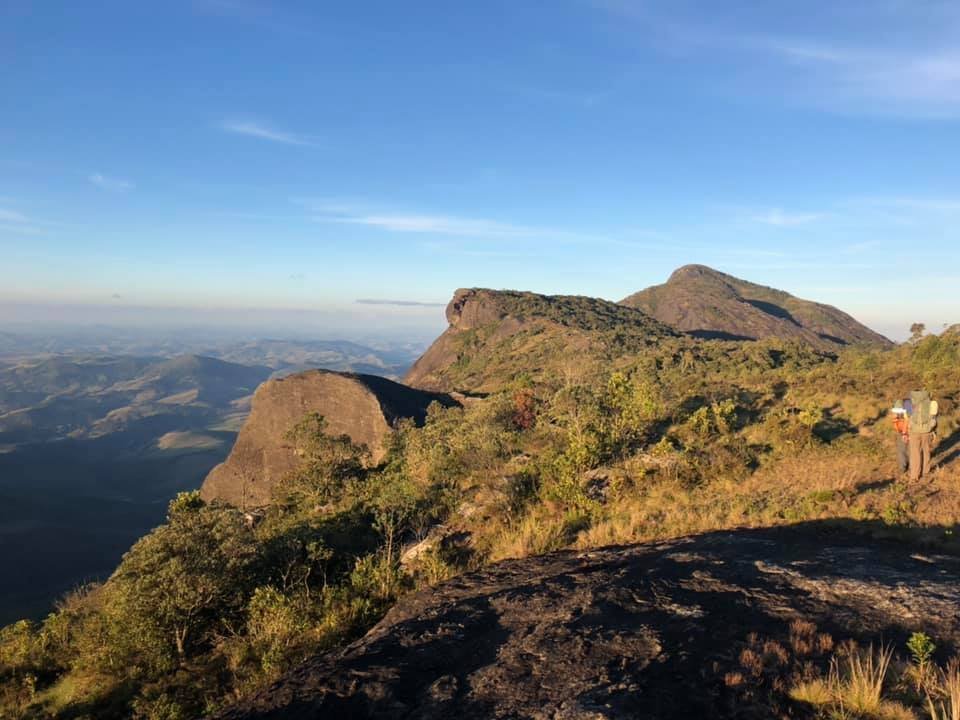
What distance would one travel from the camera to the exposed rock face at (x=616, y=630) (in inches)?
195

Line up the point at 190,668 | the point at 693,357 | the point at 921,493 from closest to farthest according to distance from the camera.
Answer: the point at 190,668
the point at 921,493
the point at 693,357

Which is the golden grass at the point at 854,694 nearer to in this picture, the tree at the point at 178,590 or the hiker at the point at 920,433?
the hiker at the point at 920,433

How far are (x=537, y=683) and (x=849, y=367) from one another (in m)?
28.4

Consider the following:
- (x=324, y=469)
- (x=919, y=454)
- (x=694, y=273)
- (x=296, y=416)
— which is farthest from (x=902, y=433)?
(x=694, y=273)

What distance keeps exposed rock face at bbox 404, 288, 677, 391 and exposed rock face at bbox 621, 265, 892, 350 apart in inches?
705

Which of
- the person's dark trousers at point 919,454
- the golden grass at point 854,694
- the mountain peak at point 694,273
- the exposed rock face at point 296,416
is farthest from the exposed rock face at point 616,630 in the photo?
the mountain peak at point 694,273

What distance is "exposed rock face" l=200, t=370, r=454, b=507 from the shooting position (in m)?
43.9

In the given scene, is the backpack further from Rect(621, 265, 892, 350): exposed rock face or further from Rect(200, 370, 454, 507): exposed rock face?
Rect(621, 265, 892, 350): exposed rock face

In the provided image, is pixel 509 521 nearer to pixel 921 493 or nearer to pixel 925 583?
pixel 925 583

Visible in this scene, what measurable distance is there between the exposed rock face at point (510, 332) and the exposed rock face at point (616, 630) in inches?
1833

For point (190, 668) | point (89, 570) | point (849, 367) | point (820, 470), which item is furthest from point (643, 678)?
point (89, 570)

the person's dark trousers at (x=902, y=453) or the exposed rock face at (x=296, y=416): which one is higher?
the person's dark trousers at (x=902, y=453)

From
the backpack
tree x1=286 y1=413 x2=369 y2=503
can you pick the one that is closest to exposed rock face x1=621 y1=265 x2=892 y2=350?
tree x1=286 y1=413 x2=369 y2=503

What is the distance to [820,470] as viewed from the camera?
12469mm
